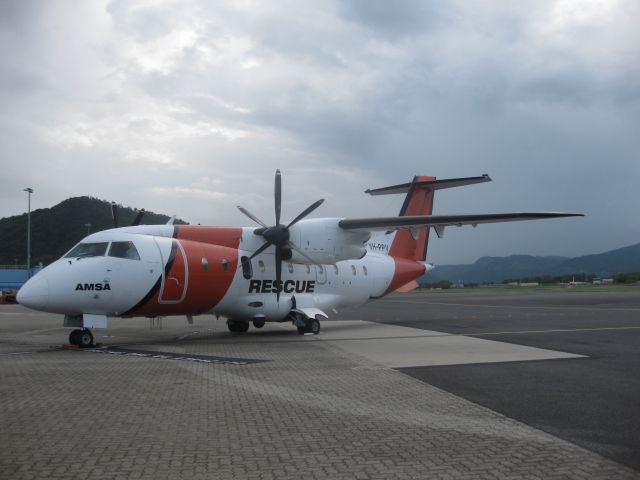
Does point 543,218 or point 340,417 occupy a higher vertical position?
point 543,218

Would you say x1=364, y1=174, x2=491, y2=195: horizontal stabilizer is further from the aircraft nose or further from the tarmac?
the aircraft nose

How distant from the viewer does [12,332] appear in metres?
20.9

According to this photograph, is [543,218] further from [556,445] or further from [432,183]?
[556,445]

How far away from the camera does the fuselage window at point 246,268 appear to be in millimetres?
19281

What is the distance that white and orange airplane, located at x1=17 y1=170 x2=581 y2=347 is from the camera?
1568 cm

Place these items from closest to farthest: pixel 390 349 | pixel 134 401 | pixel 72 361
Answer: pixel 134 401 → pixel 72 361 → pixel 390 349

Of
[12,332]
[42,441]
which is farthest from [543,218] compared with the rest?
[12,332]

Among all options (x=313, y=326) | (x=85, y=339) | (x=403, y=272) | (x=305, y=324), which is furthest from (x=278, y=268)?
(x=403, y=272)

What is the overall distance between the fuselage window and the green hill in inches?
3617

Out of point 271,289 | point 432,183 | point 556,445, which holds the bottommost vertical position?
point 556,445

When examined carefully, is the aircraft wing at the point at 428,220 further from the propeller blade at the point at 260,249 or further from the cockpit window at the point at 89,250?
the cockpit window at the point at 89,250

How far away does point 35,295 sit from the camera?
14.8 metres

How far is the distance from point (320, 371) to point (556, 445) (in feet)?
19.4

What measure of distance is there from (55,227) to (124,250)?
113615 mm
